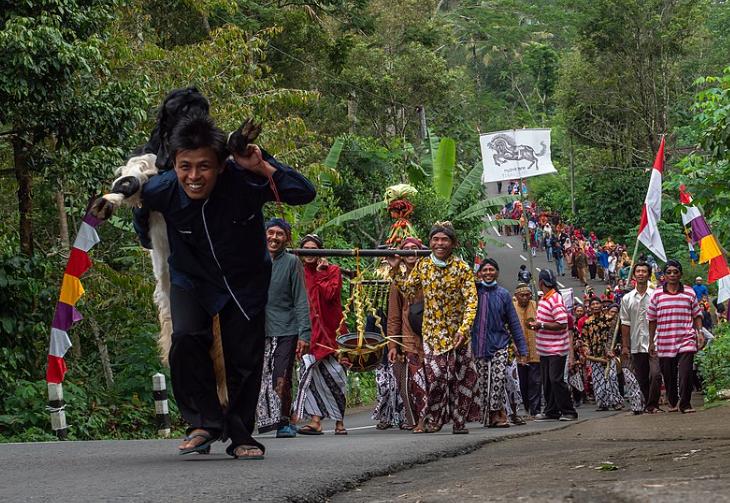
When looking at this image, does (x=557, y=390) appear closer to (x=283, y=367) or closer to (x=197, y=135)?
(x=283, y=367)

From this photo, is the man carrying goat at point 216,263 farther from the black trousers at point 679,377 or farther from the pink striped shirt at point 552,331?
the pink striped shirt at point 552,331

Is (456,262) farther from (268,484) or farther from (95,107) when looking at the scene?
(268,484)

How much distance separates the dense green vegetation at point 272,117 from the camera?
14.4 m

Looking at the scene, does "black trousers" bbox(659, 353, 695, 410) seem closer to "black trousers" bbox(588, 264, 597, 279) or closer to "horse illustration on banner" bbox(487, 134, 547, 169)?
"horse illustration on banner" bbox(487, 134, 547, 169)

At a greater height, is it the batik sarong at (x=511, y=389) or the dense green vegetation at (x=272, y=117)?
the dense green vegetation at (x=272, y=117)

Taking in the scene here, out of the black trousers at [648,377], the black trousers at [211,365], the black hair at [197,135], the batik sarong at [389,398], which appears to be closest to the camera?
the black hair at [197,135]

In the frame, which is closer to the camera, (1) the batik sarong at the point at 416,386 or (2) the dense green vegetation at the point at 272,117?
(1) the batik sarong at the point at 416,386

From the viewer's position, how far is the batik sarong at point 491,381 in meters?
13.7

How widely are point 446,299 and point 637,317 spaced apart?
519 centimetres

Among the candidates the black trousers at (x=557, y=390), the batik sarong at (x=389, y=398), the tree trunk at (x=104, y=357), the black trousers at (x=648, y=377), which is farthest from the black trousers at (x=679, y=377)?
the tree trunk at (x=104, y=357)

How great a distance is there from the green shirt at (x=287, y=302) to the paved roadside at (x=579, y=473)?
7.40ft

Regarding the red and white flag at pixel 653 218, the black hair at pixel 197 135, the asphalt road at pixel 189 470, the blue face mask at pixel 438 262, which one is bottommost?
the asphalt road at pixel 189 470

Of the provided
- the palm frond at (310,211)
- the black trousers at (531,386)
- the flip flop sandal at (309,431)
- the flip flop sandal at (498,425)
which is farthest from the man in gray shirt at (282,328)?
the palm frond at (310,211)

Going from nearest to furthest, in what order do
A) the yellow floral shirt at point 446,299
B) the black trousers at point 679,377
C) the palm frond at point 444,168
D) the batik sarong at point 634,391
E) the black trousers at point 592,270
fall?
the yellow floral shirt at point 446,299
the black trousers at point 679,377
the batik sarong at point 634,391
the palm frond at point 444,168
the black trousers at point 592,270
